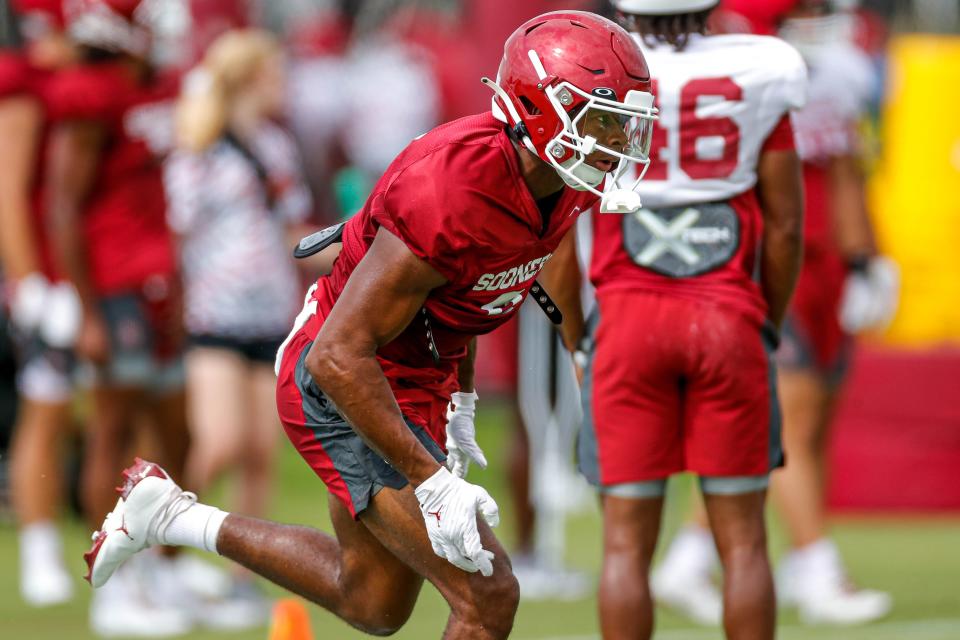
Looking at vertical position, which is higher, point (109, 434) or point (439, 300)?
point (439, 300)

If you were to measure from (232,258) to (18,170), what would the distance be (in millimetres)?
995

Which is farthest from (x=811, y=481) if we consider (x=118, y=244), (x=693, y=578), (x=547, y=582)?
(x=118, y=244)

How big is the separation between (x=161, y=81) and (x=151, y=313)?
3.51ft

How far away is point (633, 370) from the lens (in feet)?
16.2

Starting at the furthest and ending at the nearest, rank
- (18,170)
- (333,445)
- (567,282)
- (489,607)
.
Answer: (18,170), (567,282), (333,445), (489,607)

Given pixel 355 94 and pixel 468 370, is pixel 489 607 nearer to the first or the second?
pixel 468 370

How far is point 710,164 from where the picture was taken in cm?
496

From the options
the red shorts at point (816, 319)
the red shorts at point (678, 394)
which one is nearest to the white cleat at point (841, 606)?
the red shorts at point (816, 319)

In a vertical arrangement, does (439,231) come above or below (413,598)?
above

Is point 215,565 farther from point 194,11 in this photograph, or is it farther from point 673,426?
point 194,11

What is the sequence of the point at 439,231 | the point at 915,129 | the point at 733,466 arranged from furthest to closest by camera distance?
the point at 915,129
the point at 733,466
the point at 439,231

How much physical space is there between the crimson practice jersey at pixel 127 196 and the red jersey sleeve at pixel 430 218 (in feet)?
10.5

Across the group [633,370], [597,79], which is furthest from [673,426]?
[597,79]

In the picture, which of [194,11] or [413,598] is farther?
[194,11]
